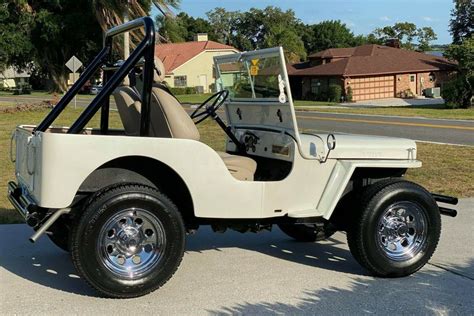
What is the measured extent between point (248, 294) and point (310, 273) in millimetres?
755

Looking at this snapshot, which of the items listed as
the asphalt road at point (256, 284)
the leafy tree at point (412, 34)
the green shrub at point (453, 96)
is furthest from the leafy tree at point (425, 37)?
the asphalt road at point (256, 284)

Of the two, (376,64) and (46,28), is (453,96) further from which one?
(46,28)

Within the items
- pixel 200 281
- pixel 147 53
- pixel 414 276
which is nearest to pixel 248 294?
pixel 200 281

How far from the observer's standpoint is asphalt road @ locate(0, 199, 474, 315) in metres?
4.29

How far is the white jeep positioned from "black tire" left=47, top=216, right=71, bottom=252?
20 millimetres

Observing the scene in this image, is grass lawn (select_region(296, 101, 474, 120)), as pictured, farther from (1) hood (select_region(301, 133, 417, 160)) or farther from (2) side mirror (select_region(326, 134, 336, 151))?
(2) side mirror (select_region(326, 134, 336, 151))

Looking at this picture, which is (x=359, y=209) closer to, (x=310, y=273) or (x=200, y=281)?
(x=310, y=273)

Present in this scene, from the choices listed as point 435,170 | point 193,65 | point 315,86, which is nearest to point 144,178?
point 435,170

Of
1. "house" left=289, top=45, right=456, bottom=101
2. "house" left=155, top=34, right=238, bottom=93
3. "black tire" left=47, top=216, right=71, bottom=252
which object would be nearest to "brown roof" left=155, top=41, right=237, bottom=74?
"house" left=155, top=34, right=238, bottom=93

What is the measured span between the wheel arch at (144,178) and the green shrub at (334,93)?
5092 cm

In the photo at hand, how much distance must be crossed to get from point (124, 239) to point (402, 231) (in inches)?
90.4

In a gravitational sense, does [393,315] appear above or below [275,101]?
below

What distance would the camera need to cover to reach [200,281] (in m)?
4.89

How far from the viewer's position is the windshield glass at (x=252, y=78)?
511 cm
